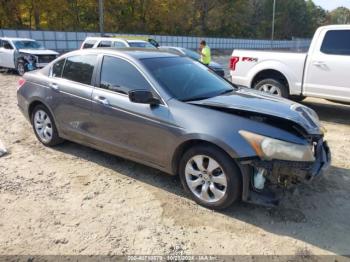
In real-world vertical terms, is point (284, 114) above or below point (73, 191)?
above

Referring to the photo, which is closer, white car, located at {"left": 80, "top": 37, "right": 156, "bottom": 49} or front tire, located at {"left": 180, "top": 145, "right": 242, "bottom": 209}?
front tire, located at {"left": 180, "top": 145, "right": 242, "bottom": 209}

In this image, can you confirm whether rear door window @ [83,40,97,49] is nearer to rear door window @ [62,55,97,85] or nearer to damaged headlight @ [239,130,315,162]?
rear door window @ [62,55,97,85]

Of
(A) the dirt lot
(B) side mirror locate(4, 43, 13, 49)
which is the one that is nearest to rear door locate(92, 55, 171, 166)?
(A) the dirt lot

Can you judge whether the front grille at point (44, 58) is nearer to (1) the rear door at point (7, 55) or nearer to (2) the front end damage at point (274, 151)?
(1) the rear door at point (7, 55)

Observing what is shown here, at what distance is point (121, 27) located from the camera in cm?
4431

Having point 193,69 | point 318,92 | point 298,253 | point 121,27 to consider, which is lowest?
point 298,253

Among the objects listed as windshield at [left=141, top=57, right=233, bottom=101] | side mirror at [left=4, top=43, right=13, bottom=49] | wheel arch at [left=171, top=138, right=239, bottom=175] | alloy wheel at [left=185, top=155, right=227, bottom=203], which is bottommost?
alloy wheel at [left=185, top=155, right=227, bottom=203]

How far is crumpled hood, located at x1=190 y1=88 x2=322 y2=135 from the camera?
12.0 feet

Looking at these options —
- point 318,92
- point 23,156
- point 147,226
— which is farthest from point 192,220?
Answer: point 318,92

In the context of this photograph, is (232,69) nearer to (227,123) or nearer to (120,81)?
(120,81)

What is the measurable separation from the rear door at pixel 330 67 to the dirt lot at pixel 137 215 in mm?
2433

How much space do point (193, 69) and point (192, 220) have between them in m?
2.07

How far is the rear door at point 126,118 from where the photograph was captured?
155 inches

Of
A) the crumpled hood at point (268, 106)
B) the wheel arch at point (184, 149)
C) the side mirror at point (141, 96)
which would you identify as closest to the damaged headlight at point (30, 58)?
the side mirror at point (141, 96)
